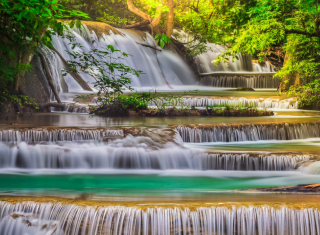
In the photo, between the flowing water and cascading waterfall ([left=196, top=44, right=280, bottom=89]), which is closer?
the flowing water

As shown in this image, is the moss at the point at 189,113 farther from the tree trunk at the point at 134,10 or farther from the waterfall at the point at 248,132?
the tree trunk at the point at 134,10

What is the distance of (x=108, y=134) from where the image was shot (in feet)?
25.5

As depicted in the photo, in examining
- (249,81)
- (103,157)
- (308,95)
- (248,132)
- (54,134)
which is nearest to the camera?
(103,157)

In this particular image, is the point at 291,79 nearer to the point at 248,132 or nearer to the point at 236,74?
the point at 236,74

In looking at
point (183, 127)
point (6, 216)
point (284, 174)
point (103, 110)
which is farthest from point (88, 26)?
point (6, 216)

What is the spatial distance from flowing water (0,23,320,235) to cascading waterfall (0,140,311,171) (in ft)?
0.06

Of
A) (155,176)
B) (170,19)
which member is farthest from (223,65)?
(155,176)

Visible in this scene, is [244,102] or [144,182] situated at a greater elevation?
[244,102]

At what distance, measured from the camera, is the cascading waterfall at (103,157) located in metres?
7.05

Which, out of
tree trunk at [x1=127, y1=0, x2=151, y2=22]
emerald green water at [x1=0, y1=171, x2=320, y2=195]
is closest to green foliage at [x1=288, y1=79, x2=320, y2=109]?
emerald green water at [x1=0, y1=171, x2=320, y2=195]

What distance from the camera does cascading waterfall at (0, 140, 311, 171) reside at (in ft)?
23.1

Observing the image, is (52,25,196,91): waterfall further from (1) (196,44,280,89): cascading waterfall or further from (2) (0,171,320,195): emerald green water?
(2) (0,171,320,195): emerald green water

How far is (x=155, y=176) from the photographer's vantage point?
672 cm

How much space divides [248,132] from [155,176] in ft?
9.47
